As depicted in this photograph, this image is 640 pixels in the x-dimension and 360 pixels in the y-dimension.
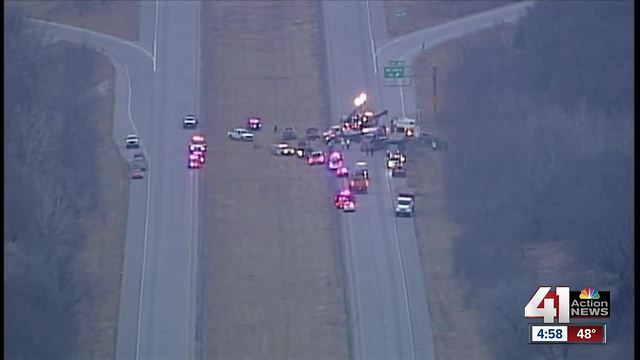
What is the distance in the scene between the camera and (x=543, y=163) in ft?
166

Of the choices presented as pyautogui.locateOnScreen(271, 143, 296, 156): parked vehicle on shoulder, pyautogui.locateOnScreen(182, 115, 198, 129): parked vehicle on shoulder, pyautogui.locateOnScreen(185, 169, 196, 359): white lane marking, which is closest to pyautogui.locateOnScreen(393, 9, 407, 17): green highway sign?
pyautogui.locateOnScreen(182, 115, 198, 129): parked vehicle on shoulder

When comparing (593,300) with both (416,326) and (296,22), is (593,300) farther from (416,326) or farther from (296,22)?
(296,22)

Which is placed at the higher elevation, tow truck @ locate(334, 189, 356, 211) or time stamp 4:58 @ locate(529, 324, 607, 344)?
tow truck @ locate(334, 189, 356, 211)

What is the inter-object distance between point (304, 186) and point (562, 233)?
11970mm

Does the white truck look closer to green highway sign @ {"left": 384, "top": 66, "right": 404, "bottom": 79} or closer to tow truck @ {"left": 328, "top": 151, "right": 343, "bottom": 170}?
tow truck @ {"left": 328, "top": 151, "right": 343, "bottom": 170}

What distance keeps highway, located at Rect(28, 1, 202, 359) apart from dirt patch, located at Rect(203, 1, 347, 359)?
645mm

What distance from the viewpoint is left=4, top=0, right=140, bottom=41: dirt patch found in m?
67.0

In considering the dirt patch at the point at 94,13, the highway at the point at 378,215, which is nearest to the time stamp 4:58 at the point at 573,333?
the highway at the point at 378,215

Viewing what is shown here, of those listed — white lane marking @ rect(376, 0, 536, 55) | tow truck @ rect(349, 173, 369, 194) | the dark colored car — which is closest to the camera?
tow truck @ rect(349, 173, 369, 194)

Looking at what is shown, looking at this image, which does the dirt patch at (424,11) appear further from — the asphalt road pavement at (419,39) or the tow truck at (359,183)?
the tow truck at (359,183)

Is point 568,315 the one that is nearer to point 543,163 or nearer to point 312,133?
point 543,163

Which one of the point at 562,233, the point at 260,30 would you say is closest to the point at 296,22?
the point at 260,30

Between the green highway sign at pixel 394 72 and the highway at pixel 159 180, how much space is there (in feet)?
22.7

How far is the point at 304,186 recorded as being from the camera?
54219 millimetres
